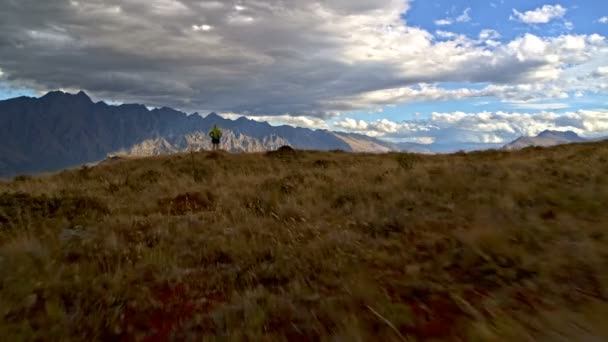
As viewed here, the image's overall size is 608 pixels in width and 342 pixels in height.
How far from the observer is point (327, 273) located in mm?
4352

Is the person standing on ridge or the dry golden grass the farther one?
the person standing on ridge

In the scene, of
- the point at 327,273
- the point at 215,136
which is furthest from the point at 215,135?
the point at 327,273

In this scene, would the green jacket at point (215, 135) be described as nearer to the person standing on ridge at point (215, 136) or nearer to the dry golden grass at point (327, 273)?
the person standing on ridge at point (215, 136)

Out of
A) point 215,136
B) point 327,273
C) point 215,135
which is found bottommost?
point 327,273

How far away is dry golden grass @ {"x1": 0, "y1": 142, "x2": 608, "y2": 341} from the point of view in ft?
10.5

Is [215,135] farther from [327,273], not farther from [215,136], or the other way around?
[327,273]

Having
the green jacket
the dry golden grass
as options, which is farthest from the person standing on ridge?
the dry golden grass

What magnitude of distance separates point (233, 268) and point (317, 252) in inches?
39.5

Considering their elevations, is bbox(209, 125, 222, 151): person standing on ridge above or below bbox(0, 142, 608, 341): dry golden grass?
above

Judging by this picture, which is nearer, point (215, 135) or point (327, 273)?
point (327, 273)

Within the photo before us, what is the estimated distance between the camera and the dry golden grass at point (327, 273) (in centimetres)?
319

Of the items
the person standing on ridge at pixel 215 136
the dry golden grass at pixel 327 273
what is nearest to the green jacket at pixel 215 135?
the person standing on ridge at pixel 215 136

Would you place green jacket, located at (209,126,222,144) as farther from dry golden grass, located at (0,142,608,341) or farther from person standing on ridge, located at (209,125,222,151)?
dry golden grass, located at (0,142,608,341)

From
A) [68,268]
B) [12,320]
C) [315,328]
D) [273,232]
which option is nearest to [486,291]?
[315,328]
